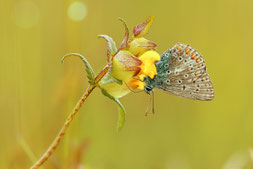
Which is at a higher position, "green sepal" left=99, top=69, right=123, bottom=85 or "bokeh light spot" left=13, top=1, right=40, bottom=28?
"green sepal" left=99, top=69, right=123, bottom=85

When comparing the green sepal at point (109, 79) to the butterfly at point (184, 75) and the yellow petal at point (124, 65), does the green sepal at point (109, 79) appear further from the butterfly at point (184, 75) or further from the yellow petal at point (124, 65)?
the butterfly at point (184, 75)

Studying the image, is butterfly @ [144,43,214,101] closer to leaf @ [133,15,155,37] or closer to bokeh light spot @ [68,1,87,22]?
leaf @ [133,15,155,37]

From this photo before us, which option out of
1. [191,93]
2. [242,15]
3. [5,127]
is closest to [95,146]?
[5,127]

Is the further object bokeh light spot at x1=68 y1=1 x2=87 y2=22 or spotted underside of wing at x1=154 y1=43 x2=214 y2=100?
bokeh light spot at x1=68 y1=1 x2=87 y2=22

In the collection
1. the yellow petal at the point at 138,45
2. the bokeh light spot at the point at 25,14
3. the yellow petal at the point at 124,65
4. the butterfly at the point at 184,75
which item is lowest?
the bokeh light spot at the point at 25,14

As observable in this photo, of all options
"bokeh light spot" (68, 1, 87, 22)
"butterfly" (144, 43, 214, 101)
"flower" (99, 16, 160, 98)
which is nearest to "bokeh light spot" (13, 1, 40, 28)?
"bokeh light spot" (68, 1, 87, 22)

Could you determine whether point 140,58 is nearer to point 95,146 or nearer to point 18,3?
point 95,146

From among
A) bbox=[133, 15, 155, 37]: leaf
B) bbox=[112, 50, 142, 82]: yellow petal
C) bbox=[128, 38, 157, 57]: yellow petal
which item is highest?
bbox=[133, 15, 155, 37]: leaf

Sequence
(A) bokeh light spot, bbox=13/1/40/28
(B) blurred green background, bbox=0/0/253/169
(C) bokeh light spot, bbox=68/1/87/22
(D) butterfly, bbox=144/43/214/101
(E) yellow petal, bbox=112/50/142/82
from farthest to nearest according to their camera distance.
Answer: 1. (A) bokeh light spot, bbox=13/1/40/28
2. (C) bokeh light spot, bbox=68/1/87/22
3. (B) blurred green background, bbox=0/0/253/169
4. (D) butterfly, bbox=144/43/214/101
5. (E) yellow petal, bbox=112/50/142/82

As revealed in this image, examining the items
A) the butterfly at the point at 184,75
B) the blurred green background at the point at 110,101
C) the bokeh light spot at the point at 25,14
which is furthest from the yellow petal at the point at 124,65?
the bokeh light spot at the point at 25,14
